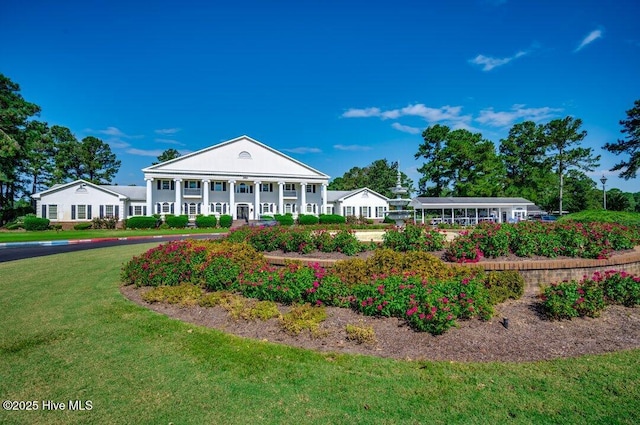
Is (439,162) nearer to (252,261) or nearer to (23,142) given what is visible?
(252,261)

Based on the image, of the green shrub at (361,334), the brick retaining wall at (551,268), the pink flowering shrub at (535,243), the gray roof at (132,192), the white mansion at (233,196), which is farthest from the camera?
the gray roof at (132,192)

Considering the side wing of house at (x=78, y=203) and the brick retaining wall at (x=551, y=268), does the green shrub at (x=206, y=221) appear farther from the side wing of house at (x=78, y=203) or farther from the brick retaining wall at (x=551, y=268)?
the brick retaining wall at (x=551, y=268)

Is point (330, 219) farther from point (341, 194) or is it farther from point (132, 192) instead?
point (132, 192)

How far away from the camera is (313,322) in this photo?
5.06m

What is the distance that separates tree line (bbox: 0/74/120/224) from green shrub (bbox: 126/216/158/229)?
12.1m

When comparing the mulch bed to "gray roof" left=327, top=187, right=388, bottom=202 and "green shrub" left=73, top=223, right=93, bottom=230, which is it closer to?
"green shrub" left=73, top=223, right=93, bottom=230

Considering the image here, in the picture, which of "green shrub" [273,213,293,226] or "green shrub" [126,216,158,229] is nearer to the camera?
"green shrub" [126,216,158,229]

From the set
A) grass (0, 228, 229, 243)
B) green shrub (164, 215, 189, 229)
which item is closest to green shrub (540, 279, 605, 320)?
grass (0, 228, 229, 243)

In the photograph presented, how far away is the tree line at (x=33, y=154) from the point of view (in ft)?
123

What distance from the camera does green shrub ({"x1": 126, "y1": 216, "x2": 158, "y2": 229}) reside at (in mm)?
35469

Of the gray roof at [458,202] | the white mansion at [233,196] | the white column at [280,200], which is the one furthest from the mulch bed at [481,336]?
the white column at [280,200]

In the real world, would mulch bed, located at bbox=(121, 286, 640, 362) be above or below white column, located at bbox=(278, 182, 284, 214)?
below

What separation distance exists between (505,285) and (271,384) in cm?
450

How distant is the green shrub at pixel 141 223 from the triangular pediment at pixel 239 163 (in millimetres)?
6028
